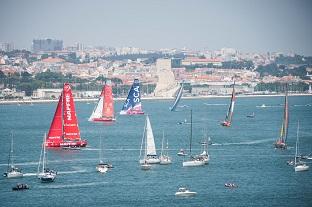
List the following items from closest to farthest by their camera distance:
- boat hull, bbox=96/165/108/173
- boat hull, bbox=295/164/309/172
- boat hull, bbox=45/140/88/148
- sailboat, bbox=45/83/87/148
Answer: boat hull, bbox=96/165/108/173 < boat hull, bbox=295/164/309/172 < boat hull, bbox=45/140/88/148 < sailboat, bbox=45/83/87/148

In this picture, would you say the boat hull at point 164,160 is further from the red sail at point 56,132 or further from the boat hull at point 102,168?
the red sail at point 56,132

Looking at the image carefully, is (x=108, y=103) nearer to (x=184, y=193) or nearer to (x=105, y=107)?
(x=105, y=107)

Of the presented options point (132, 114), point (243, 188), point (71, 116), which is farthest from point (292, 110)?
point (243, 188)

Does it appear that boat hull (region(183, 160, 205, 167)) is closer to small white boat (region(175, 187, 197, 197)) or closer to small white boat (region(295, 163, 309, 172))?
small white boat (region(295, 163, 309, 172))

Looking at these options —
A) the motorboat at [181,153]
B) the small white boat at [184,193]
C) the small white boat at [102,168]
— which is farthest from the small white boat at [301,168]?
the small white boat at [102,168]

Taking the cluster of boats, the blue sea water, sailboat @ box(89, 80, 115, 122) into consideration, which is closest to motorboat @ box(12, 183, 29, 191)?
the cluster of boats

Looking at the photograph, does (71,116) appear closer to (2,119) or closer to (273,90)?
(2,119)

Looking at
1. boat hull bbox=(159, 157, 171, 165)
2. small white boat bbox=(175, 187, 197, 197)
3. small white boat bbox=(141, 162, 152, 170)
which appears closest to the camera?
small white boat bbox=(175, 187, 197, 197)
